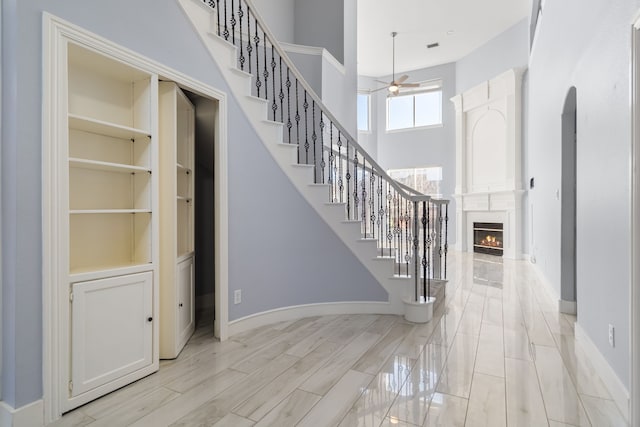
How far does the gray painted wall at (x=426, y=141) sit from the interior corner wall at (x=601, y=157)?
5502 mm

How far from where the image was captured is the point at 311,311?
11.7 ft

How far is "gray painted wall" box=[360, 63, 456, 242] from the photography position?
9516 mm

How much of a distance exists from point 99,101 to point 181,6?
949 millimetres

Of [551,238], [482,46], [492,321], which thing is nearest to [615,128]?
[492,321]

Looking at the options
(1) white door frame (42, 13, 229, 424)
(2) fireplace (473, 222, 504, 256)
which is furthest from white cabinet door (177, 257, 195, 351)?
(2) fireplace (473, 222, 504, 256)

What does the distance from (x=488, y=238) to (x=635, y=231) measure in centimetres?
713

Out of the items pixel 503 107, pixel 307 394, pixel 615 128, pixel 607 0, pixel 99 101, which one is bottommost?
pixel 307 394

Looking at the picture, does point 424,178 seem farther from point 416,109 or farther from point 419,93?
point 419,93

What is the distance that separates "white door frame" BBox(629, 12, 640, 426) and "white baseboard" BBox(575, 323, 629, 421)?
209 mm

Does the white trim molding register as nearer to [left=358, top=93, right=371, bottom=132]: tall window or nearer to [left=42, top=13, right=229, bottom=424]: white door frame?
[left=42, top=13, right=229, bottom=424]: white door frame

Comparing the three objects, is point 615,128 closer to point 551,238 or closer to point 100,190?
point 551,238

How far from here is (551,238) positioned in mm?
4496

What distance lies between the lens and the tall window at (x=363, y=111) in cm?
1074

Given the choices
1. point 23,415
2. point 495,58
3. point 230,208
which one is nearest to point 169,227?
point 230,208
